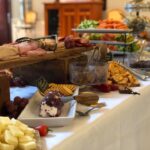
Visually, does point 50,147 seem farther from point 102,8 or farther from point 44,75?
point 102,8

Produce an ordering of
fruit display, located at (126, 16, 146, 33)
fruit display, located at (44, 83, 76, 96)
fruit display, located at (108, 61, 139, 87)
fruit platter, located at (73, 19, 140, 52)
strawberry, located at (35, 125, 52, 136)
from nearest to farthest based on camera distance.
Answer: strawberry, located at (35, 125, 52, 136) → fruit display, located at (44, 83, 76, 96) → fruit display, located at (108, 61, 139, 87) → fruit platter, located at (73, 19, 140, 52) → fruit display, located at (126, 16, 146, 33)

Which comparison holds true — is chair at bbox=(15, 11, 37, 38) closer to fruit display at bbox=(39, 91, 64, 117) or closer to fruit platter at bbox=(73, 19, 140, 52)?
fruit platter at bbox=(73, 19, 140, 52)

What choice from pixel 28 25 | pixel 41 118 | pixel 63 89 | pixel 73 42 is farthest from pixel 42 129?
pixel 28 25

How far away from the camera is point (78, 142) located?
34.0 inches

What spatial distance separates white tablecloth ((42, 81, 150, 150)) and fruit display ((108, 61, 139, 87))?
0.16 ft

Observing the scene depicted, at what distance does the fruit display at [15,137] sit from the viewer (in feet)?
2.21

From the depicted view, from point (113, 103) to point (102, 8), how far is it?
3891 millimetres

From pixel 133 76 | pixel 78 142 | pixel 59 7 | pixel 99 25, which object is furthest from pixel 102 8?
pixel 78 142

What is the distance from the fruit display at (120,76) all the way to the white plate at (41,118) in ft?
1.36

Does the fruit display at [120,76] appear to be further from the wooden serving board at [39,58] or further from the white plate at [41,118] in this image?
the white plate at [41,118]

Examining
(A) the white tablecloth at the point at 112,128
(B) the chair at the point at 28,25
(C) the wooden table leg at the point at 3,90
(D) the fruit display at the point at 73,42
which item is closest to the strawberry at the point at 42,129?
(A) the white tablecloth at the point at 112,128

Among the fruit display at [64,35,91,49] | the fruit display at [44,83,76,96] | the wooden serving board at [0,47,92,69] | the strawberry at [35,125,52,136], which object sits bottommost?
the strawberry at [35,125,52,136]

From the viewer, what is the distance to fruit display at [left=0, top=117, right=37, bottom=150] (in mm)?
675

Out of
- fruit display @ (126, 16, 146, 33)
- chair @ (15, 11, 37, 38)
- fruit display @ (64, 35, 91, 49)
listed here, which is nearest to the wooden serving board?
fruit display @ (64, 35, 91, 49)
